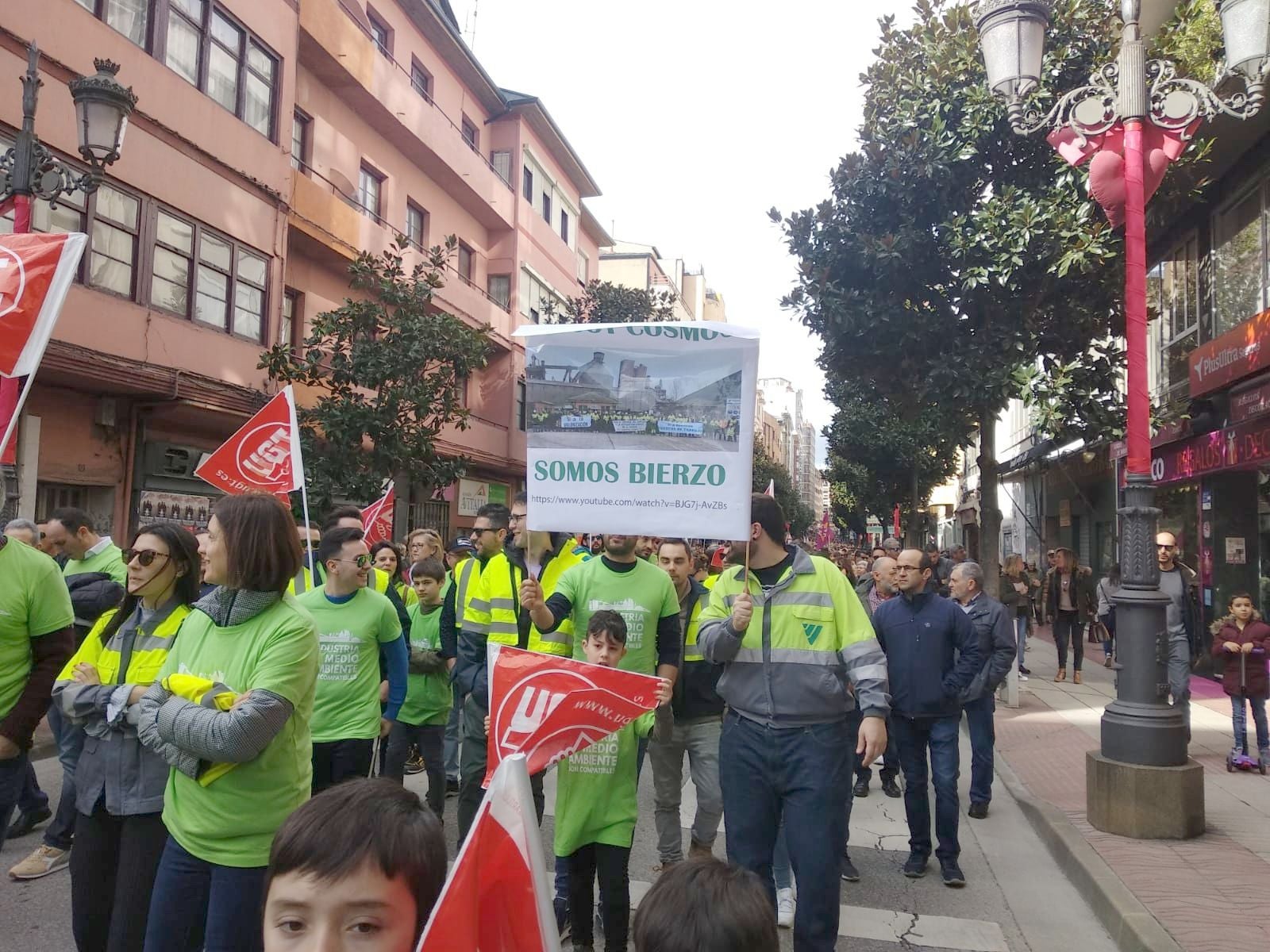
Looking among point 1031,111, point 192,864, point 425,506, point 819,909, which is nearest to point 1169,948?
point 819,909

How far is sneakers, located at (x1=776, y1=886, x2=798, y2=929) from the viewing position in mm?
5057

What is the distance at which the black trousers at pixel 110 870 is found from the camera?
3074mm

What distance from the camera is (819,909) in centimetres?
363

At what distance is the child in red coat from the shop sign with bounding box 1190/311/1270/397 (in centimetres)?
538

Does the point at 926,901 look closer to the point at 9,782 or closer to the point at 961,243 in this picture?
the point at 9,782

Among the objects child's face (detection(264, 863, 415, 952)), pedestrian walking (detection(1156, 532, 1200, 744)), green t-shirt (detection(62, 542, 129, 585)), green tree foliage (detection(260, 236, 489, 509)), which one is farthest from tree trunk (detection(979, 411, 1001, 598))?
child's face (detection(264, 863, 415, 952))

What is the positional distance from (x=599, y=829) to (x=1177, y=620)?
6.89m

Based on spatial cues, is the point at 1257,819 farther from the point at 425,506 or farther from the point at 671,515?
the point at 425,506

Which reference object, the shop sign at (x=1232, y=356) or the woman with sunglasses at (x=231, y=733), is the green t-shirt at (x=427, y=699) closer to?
the woman with sunglasses at (x=231, y=733)

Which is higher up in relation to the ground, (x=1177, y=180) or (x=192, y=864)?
(x=1177, y=180)

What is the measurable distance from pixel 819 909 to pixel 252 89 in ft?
54.7

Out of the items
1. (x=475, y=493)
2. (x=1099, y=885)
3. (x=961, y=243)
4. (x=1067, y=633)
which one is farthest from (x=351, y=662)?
(x=475, y=493)

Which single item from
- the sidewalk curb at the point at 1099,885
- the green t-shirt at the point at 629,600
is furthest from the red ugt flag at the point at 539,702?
the sidewalk curb at the point at 1099,885

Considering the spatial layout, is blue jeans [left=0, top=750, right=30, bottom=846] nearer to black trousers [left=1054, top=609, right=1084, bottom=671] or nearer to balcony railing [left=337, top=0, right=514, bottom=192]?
black trousers [left=1054, top=609, right=1084, bottom=671]
